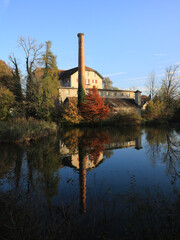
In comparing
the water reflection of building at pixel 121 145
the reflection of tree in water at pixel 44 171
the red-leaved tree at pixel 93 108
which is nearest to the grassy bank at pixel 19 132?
the reflection of tree in water at pixel 44 171

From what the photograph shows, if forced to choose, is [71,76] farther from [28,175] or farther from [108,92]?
[28,175]

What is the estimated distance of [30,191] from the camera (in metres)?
5.85

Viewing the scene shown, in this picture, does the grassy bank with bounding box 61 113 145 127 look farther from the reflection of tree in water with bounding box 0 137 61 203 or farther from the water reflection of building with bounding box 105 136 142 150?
the reflection of tree in water with bounding box 0 137 61 203

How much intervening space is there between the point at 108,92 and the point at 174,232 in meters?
46.1

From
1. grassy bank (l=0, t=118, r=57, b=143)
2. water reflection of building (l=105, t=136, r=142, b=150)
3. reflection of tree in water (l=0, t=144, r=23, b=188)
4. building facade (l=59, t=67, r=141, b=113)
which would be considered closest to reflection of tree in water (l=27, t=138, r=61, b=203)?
reflection of tree in water (l=0, t=144, r=23, b=188)

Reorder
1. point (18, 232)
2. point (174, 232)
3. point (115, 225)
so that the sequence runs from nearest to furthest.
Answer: point (18, 232) → point (174, 232) → point (115, 225)

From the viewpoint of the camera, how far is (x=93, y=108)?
30.9 m

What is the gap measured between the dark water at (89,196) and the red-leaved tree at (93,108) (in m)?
20.6

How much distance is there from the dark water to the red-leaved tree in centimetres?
2061

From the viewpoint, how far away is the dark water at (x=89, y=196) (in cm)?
379

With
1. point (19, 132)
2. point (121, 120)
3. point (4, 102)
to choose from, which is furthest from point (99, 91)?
point (19, 132)

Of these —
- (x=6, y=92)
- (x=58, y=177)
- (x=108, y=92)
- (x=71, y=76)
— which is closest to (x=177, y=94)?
(x=108, y=92)

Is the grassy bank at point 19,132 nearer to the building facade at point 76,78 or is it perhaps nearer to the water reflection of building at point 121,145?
the water reflection of building at point 121,145

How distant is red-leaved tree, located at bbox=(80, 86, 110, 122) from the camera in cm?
3121
